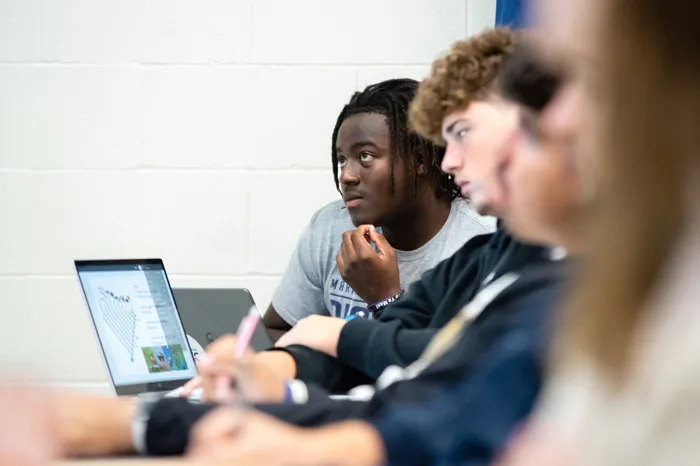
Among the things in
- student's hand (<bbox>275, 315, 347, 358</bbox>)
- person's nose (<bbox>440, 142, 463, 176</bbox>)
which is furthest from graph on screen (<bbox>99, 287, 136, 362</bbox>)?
person's nose (<bbox>440, 142, 463, 176</bbox>)

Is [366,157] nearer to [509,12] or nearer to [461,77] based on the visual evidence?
[509,12]

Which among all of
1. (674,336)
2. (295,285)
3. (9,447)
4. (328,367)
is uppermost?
(674,336)

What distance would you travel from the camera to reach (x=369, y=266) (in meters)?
1.75

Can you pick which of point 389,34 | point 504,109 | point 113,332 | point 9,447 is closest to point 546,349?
point 9,447

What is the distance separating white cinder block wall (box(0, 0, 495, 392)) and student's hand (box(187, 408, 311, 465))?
172cm

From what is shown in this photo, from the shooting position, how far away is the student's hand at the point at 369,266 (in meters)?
1.73

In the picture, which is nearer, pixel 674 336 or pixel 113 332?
pixel 674 336

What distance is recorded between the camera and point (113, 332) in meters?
1.42

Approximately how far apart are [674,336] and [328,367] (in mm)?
763

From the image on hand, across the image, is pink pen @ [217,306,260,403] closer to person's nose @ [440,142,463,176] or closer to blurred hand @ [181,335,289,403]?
blurred hand @ [181,335,289,403]

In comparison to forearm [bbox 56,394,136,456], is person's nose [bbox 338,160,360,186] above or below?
below

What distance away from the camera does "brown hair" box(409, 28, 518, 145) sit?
1024 millimetres

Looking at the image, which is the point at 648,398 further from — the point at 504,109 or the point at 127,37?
the point at 127,37

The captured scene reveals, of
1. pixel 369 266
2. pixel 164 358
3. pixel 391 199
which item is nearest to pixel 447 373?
pixel 164 358
